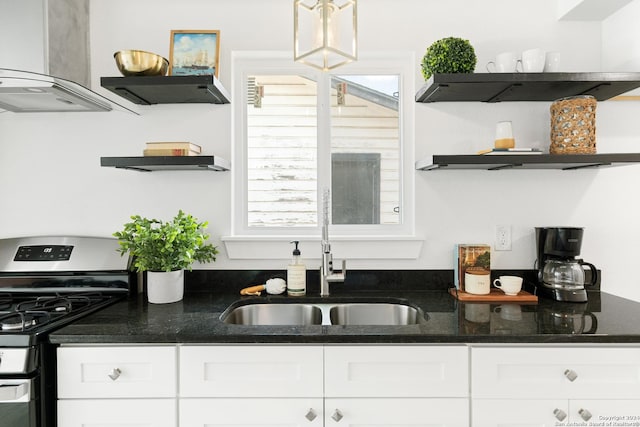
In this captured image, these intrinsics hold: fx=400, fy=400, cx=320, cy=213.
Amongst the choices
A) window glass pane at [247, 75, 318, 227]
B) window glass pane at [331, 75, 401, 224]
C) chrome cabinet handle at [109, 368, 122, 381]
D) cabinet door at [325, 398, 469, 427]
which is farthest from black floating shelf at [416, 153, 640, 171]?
chrome cabinet handle at [109, 368, 122, 381]

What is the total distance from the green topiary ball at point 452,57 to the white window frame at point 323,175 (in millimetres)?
278

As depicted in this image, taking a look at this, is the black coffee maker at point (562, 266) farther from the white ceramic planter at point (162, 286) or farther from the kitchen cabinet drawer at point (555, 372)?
the white ceramic planter at point (162, 286)

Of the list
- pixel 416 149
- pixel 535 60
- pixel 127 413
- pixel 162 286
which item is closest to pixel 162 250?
pixel 162 286

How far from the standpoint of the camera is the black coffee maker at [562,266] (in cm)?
174

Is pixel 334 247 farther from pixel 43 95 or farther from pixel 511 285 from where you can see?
pixel 43 95

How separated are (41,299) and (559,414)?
200 centimetres

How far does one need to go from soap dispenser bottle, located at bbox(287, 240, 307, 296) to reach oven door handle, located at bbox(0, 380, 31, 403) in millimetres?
1010

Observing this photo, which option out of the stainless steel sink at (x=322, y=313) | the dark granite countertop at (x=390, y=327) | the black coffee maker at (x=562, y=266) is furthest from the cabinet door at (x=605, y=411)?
the stainless steel sink at (x=322, y=313)

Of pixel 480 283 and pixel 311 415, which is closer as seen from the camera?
pixel 311 415

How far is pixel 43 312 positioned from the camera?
148 centimetres

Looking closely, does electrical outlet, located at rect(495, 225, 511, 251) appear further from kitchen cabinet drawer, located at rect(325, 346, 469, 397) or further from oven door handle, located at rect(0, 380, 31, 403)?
oven door handle, located at rect(0, 380, 31, 403)

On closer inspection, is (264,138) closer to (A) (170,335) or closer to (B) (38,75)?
(B) (38,75)

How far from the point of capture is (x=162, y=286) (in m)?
1.74

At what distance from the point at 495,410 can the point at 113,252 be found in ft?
5.72
